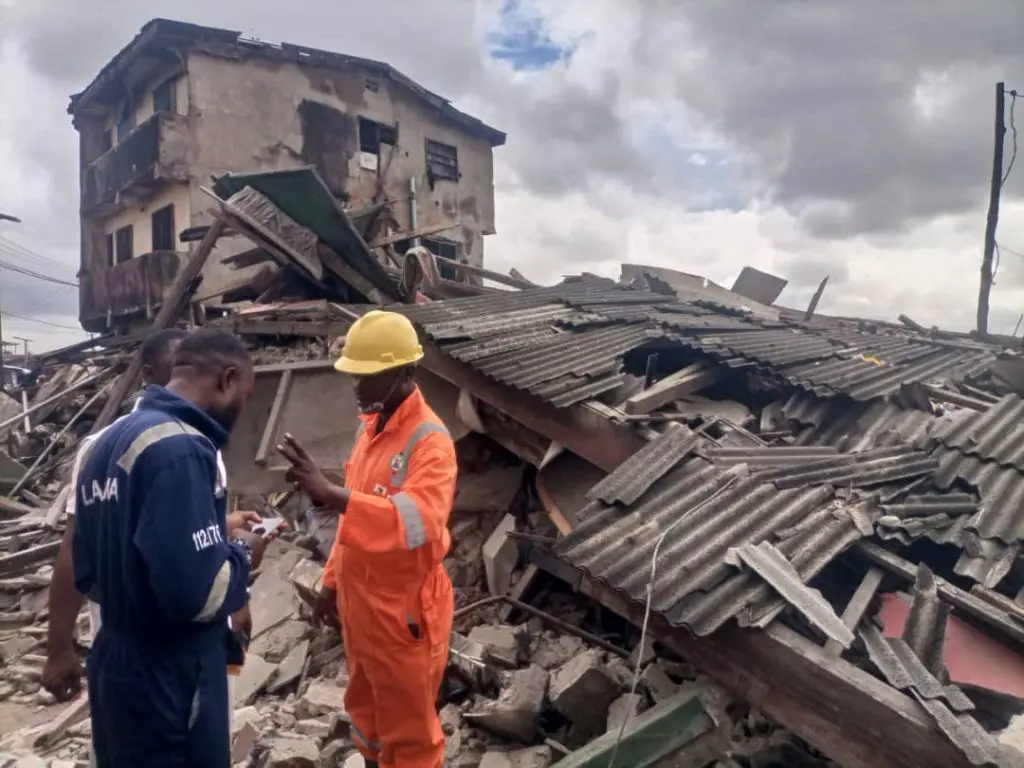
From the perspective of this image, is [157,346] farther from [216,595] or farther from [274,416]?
[274,416]

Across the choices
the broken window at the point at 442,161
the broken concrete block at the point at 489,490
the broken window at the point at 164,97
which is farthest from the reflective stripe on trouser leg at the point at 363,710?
the broken window at the point at 442,161

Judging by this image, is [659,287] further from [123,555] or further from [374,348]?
[123,555]

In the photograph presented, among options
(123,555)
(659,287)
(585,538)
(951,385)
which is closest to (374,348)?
(123,555)

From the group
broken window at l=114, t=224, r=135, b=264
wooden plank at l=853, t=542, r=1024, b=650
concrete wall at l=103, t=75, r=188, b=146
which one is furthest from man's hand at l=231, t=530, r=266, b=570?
broken window at l=114, t=224, r=135, b=264

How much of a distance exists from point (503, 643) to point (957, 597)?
2.43 metres

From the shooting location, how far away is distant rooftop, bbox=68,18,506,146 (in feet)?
52.0

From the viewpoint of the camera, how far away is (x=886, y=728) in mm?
2416

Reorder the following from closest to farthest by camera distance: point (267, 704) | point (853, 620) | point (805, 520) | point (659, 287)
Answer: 1. point (853, 620)
2. point (805, 520)
3. point (267, 704)
4. point (659, 287)

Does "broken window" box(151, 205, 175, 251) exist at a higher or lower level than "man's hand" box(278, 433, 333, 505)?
higher

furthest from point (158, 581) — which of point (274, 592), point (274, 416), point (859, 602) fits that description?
point (274, 416)

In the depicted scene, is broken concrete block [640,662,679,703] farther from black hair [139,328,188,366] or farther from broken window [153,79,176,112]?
broken window [153,79,176,112]

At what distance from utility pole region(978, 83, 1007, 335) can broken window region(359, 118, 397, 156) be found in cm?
1489

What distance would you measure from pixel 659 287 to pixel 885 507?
7785 mm

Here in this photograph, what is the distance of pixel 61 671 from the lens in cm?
250
